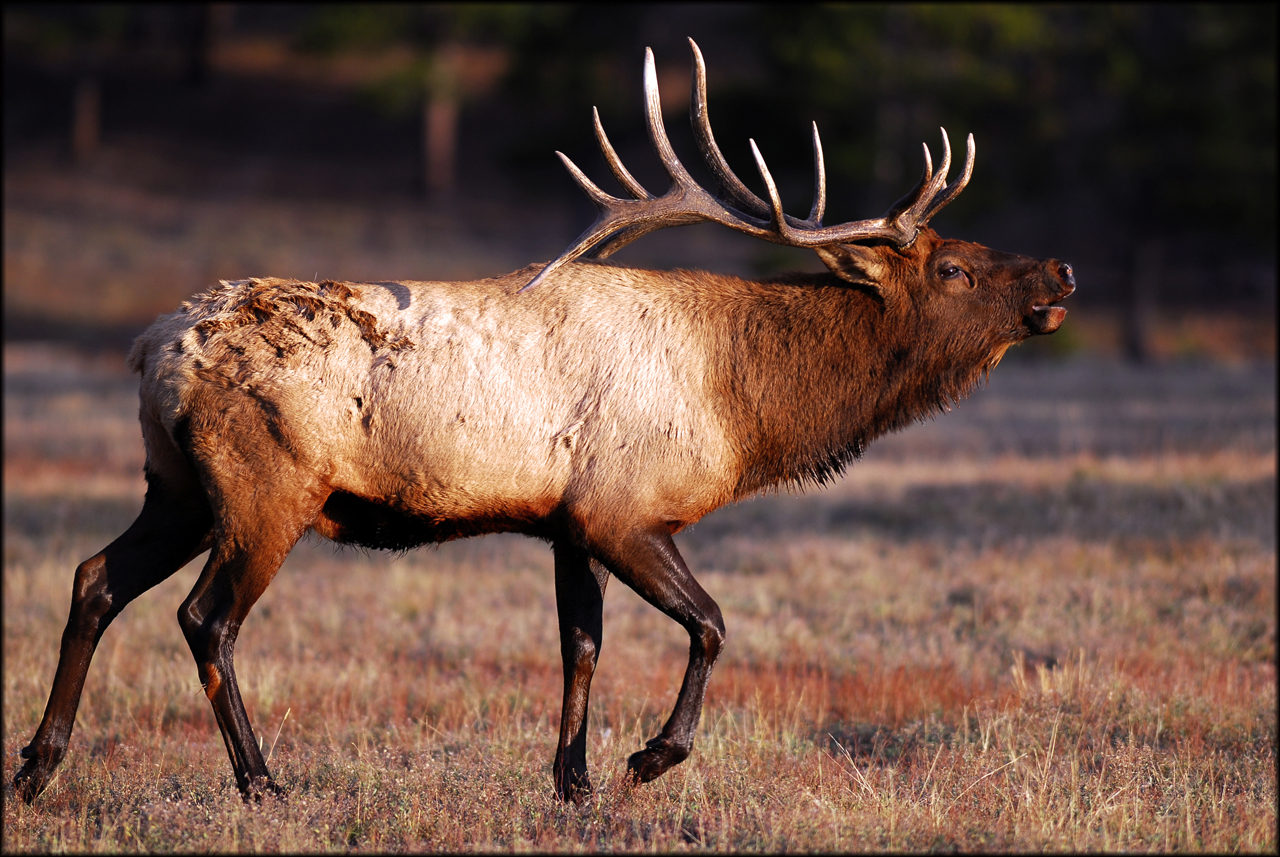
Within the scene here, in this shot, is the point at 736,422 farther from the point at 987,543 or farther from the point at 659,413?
the point at 987,543

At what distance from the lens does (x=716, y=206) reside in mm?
5590

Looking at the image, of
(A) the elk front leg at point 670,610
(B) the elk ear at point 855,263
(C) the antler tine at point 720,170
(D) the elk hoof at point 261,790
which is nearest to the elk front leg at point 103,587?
(D) the elk hoof at point 261,790

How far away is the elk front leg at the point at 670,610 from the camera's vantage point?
4953mm

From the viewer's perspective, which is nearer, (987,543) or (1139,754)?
(1139,754)

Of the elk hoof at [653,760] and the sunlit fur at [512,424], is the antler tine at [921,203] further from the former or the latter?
the elk hoof at [653,760]

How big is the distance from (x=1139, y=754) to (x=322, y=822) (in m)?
3.50

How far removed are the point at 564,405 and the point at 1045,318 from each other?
2.19 meters

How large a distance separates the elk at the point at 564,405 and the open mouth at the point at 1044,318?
0.04ft

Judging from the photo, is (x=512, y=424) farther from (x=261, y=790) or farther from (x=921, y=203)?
(x=921, y=203)

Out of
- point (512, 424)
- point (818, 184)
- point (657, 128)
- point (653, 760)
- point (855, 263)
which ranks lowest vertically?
point (653, 760)

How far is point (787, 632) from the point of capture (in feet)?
26.6

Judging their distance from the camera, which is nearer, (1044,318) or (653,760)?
(653,760)

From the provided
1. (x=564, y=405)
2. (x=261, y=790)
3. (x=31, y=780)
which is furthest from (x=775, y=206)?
(x=31, y=780)

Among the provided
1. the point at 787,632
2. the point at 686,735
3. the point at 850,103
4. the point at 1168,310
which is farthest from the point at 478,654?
the point at 1168,310
